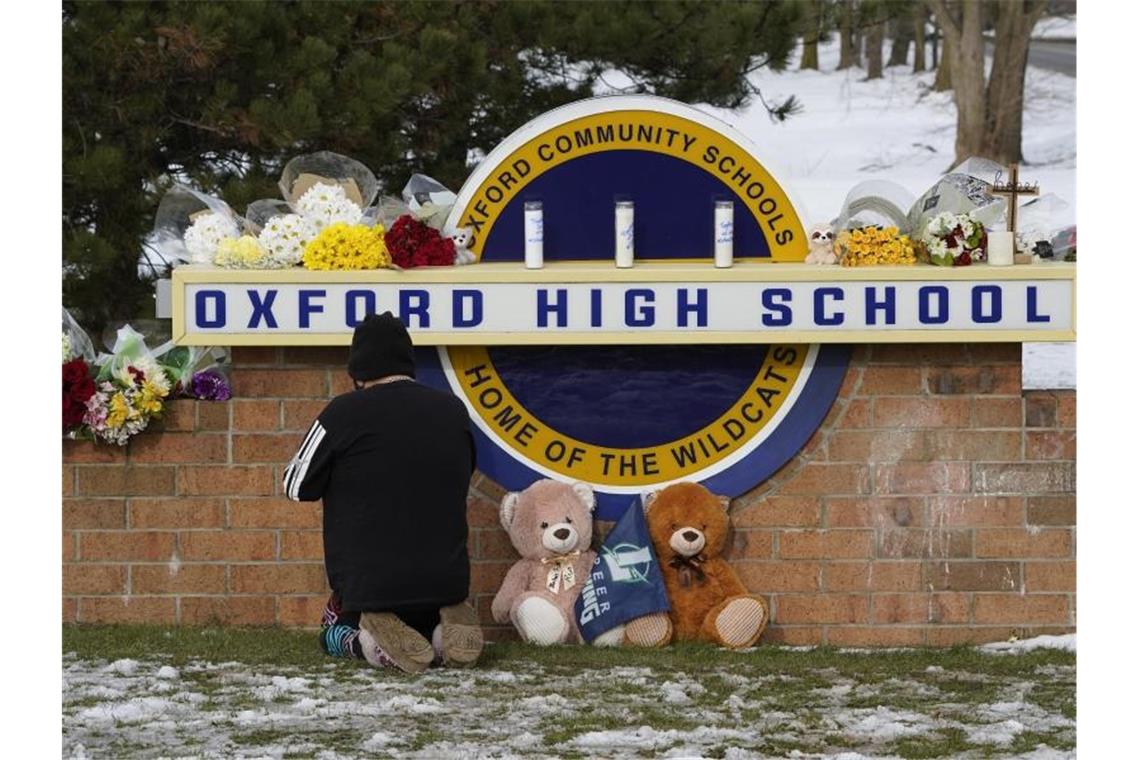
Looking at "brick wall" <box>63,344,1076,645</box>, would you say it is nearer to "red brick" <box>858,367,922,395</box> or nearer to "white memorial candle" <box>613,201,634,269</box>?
"red brick" <box>858,367,922,395</box>

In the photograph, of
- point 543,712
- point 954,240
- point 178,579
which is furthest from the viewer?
point 178,579

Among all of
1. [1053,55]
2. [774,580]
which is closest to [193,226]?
[774,580]

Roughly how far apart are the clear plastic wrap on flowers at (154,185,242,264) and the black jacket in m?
1.05

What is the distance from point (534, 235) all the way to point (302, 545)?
1.57 meters

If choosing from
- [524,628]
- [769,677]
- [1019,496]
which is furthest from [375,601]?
[1019,496]

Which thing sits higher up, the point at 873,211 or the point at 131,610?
the point at 873,211

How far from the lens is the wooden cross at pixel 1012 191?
8.21 meters

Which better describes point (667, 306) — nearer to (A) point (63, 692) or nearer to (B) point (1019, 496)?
(B) point (1019, 496)

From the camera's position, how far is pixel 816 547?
8258 millimetres

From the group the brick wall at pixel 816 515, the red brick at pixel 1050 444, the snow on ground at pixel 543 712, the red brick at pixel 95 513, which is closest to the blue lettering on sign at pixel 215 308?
the brick wall at pixel 816 515

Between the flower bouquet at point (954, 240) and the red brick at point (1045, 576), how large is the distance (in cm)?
125

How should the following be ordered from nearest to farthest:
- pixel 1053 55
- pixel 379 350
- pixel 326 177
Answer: pixel 379 350 < pixel 326 177 < pixel 1053 55

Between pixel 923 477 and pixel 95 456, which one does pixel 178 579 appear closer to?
pixel 95 456

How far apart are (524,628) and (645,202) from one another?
1784 millimetres
